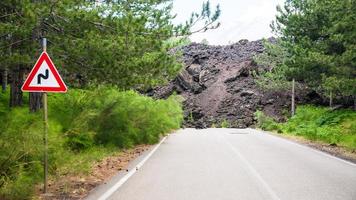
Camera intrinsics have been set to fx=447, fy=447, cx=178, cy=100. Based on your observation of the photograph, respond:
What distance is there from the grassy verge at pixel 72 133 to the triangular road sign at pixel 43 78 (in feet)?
2.62

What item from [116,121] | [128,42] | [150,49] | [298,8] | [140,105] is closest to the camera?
[128,42]

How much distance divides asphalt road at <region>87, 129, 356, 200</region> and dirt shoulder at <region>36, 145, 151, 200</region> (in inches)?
25.1

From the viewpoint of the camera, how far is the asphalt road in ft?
27.1

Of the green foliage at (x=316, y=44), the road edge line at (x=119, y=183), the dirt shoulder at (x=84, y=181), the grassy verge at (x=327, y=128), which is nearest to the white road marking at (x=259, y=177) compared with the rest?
the road edge line at (x=119, y=183)

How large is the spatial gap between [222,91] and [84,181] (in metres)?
54.8

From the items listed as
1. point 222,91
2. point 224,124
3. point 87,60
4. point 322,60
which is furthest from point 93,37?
point 222,91

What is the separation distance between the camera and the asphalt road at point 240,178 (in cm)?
827

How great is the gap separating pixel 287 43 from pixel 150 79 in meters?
26.5

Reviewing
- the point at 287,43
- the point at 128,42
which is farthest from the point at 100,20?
the point at 287,43

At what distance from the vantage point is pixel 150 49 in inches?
573

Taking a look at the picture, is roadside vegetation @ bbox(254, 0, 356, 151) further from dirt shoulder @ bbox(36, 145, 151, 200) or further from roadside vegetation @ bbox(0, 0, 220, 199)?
dirt shoulder @ bbox(36, 145, 151, 200)

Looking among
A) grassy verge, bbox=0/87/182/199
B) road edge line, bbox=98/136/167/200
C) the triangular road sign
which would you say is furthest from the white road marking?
the triangular road sign

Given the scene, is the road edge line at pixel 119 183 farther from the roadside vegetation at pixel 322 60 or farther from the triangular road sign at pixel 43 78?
the roadside vegetation at pixel 322 60

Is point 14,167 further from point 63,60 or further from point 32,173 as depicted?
point 63,60
